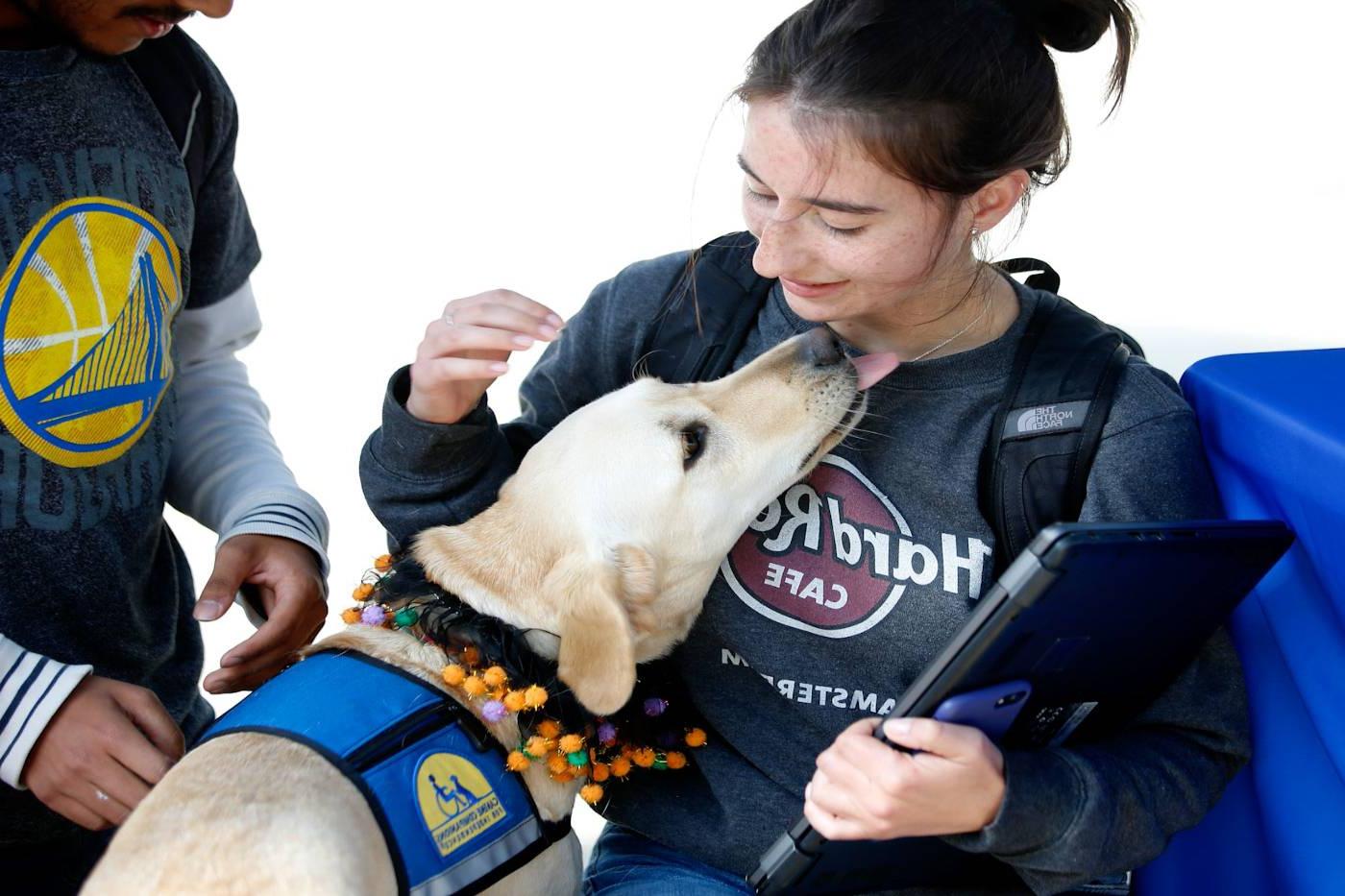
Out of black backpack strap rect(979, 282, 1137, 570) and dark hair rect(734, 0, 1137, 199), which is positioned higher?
dark hair rect(734, 0, 1137, 199)

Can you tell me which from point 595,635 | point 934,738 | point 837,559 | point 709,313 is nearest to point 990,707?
point 934,738

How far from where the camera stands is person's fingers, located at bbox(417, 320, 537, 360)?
1.52 metres

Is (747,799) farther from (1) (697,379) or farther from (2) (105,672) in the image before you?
(2) (105,672)

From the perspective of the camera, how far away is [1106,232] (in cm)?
492

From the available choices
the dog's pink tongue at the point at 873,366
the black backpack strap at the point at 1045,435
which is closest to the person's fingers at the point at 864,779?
the black backpack strap at the point at 1045,435

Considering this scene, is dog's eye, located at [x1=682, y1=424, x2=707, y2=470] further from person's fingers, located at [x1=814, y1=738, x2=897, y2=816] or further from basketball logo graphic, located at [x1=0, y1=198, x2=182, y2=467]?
basketball logo graphic, located at [x1=0, y1=198, x2=182, y2=467]

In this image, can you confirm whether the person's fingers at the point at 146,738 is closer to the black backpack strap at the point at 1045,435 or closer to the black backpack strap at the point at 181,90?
the black backpack strap at the point at 181,90

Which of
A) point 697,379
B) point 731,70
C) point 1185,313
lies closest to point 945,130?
point 697,379

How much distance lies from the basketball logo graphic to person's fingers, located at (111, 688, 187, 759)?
330 mm

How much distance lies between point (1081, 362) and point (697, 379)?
1.92 feet

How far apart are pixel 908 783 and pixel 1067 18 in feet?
3.34

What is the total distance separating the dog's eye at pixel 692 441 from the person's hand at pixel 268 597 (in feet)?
1.94

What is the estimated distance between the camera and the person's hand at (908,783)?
1203 millimetres

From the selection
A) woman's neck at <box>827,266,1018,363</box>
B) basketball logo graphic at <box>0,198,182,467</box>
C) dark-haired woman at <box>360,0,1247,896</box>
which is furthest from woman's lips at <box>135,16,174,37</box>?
woman's neck at <box>827,266,1018,363</box>
